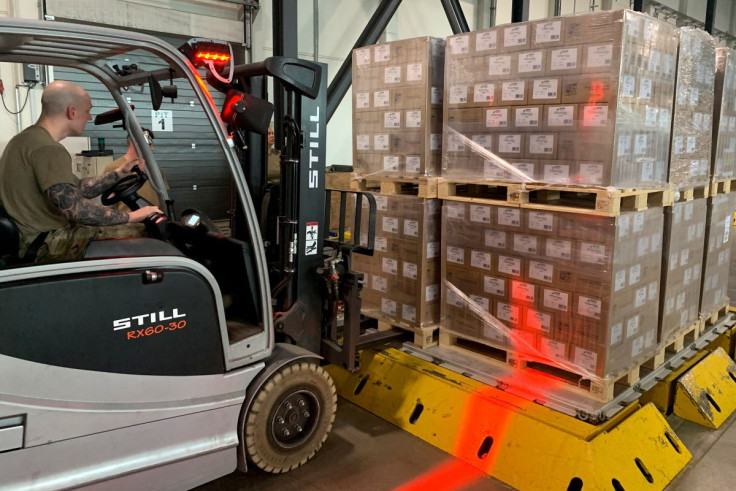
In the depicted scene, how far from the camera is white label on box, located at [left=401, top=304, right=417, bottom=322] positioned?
4504 mm

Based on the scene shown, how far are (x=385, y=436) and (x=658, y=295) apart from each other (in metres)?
2.12

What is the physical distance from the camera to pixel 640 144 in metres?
3.67

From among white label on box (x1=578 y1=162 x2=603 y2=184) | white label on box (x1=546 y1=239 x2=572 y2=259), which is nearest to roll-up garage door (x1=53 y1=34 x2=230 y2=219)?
white label on box (x1=546 y1=239 x2=572 y2=259)

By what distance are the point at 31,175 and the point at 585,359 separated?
10.5ft

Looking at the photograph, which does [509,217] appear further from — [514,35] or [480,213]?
[514,35]

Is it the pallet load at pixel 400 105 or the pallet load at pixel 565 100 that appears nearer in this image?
the pallet load at pixel 565 100

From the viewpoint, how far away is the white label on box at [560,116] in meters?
3.60

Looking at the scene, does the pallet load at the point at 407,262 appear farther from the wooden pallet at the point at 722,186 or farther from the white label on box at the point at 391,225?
the wooden pallet at the point at 722,186

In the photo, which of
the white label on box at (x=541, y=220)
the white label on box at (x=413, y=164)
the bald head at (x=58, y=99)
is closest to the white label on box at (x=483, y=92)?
the white label on box at (x=413, y=164)

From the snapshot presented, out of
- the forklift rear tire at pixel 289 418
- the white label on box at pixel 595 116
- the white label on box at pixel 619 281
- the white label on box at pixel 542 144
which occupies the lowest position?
the forklift rear tire at pixel 289 418

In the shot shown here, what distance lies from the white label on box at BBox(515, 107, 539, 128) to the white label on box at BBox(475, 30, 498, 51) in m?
0.49

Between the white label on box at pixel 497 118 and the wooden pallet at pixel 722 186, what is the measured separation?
201 cm

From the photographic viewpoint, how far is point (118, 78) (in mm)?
3465

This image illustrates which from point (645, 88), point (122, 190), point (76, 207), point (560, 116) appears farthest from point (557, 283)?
point (76, 207)
